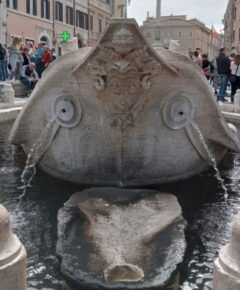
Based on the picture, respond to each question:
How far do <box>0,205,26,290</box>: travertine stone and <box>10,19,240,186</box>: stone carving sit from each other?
2533mm

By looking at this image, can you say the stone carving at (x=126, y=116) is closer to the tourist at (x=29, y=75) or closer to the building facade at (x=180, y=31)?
the tourist at (x=29, y=75)

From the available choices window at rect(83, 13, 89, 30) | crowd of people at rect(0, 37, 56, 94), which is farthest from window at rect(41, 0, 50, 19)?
crowd of people at rect(0, 37, 56, 94)

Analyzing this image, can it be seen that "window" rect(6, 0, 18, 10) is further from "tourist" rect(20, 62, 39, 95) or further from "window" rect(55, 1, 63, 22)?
"tourist" rect(20, 62, 39, 95)

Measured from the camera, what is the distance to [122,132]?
17.6 feet

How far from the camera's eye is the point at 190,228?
4504 mm

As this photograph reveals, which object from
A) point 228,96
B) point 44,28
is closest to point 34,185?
point 228,96

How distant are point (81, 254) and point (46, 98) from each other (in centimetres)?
235

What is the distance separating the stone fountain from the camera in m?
4.41

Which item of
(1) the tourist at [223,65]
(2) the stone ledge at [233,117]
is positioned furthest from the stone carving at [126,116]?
(1) the tourist at [223,65]

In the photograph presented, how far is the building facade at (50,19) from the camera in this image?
3531 cm

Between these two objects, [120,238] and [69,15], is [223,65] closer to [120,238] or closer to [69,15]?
[120,238]

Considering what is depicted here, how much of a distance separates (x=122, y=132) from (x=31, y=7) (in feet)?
115

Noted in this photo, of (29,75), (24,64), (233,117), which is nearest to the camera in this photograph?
(233,117)

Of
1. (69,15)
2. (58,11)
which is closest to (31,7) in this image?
(58,11)
